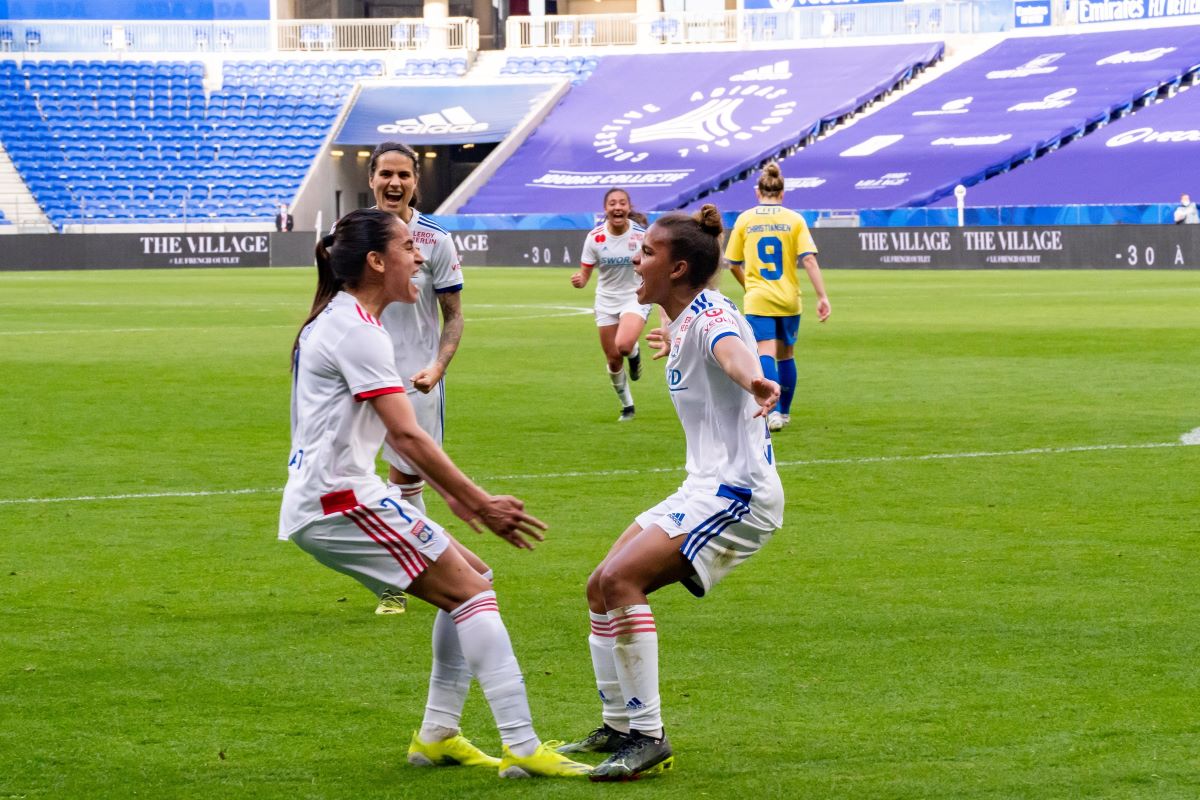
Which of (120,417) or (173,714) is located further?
(120,417)

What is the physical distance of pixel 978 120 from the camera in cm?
5525

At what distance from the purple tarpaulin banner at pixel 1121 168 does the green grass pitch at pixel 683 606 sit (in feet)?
101

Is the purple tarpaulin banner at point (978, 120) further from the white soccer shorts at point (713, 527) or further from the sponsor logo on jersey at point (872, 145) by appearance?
the white soccer shorts at point (713, 527)

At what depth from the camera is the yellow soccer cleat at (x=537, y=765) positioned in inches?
216

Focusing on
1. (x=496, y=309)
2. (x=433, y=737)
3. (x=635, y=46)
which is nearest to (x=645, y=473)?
(x=433, y=737)

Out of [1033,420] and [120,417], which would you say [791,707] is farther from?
[120,417]

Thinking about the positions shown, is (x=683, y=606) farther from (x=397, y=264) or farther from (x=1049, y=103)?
(x=1049, y=103)

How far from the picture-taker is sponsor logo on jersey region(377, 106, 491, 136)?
208 feet

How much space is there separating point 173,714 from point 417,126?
2299 inches

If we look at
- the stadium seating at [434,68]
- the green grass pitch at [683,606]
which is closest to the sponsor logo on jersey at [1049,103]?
the stadium seating at [434,68]

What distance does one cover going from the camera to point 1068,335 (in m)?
23.0

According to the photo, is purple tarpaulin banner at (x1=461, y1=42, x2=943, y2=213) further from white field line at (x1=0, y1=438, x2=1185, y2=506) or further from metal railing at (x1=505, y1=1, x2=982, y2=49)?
white field line at (x1=0, y1=438, x2=1185, y2=506)

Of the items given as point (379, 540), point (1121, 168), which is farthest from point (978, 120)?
point (379, 540)

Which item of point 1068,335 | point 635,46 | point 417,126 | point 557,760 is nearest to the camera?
point 557,760
